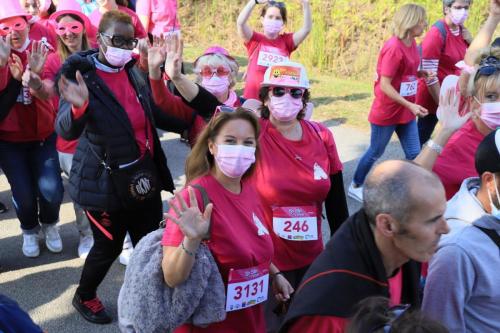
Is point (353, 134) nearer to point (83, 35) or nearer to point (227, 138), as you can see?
point (83, 35)

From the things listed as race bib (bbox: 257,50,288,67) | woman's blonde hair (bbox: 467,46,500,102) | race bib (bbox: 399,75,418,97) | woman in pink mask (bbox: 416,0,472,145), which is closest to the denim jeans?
woman in pink mask (bbox: 416,0,472,145)

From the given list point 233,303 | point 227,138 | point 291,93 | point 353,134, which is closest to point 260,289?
point 233,303

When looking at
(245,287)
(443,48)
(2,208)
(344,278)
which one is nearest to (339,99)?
(443,48)

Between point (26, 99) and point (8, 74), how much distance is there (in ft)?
1.17

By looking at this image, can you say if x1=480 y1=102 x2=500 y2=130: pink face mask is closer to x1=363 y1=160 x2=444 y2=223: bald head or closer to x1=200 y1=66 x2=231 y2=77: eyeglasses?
x1=363 y1=160 x2=444 y2=223: bald head

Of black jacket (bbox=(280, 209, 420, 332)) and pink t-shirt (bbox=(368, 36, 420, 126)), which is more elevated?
black jacket (bbox=(280, 209, 420, 332))

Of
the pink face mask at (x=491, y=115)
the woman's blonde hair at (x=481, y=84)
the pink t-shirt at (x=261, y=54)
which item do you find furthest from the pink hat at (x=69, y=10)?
the pink face mask at (x=491, y=115)

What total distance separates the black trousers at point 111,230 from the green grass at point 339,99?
5.61 m

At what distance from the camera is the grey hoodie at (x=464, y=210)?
2291mm

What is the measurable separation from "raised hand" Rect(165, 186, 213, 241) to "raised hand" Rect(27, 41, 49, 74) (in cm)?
218

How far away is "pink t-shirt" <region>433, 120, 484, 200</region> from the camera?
3082 mm

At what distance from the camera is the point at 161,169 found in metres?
3.88

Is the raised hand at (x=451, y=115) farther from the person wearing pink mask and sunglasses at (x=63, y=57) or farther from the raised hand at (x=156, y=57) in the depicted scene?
the person wearing pink mask and sunglasses at (x=63, y=57)

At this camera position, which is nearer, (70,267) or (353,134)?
(70,267)
